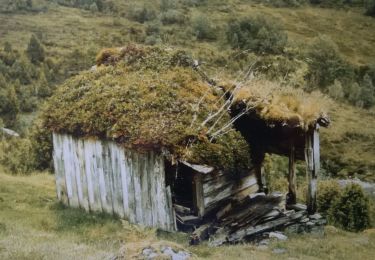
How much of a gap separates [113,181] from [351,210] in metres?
7.59

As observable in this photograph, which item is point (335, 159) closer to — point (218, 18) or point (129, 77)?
point (129, 77)

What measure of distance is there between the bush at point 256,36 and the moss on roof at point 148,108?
35208 millimetres

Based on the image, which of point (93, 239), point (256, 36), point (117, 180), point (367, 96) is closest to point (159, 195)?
point (117, 180)

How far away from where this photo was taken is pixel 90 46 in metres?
45.9

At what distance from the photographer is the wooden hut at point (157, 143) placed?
12281 millimetres

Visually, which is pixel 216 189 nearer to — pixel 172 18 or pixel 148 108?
pixel 148 108

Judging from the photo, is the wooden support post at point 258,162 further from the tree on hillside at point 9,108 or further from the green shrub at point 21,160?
the tree on hillside at point 9,108

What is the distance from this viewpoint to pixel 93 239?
11.8m

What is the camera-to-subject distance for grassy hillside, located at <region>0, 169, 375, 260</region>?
9.45 m

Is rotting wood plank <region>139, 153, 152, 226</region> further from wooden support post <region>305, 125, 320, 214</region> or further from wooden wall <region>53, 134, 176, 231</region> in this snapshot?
wooden support post <region>305, 125, 320, 214</region>

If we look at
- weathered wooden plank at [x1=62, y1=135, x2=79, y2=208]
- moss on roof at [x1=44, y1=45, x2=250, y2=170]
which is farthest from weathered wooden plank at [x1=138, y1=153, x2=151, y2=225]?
weathered wooden plank at [x1=62, y1=135, x2=79, y2=208]

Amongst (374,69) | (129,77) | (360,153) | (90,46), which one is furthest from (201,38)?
(129,77)

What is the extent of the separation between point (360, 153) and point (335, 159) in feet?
6.49

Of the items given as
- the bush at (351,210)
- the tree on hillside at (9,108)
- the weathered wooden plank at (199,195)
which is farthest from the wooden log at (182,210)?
the tree on hillside at (9,108)
